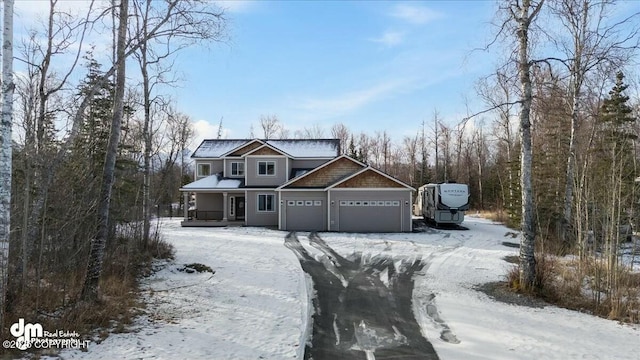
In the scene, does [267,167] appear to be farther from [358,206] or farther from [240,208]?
[358,206]

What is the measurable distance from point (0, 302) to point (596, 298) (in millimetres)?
11966

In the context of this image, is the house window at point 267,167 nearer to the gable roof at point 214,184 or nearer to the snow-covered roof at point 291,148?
the gable roof at point 214,184

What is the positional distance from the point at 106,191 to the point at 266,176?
65.8 feet

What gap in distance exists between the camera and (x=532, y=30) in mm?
10797

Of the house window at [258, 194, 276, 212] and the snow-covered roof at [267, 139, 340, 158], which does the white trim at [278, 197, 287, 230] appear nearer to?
the house window at [258, 194, 276, 212]

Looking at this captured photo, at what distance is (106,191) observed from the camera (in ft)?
27.1

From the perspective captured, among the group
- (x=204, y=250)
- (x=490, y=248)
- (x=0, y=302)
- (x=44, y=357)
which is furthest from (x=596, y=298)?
(x=204, y=250)

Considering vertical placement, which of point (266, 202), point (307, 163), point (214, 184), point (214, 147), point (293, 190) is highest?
point (214, 147)

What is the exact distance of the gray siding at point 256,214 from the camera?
27516 mm

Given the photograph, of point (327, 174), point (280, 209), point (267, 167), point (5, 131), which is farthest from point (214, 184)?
point (5, 131)

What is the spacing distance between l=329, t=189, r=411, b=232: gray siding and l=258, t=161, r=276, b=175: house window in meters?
5.32

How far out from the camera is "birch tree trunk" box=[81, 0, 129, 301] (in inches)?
316

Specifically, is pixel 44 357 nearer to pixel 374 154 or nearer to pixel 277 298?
pixel 277 298

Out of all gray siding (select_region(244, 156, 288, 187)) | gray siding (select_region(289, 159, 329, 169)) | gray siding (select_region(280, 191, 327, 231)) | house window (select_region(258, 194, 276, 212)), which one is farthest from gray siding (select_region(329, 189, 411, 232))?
gray siding (select_region(289, 159, 329, 169))
